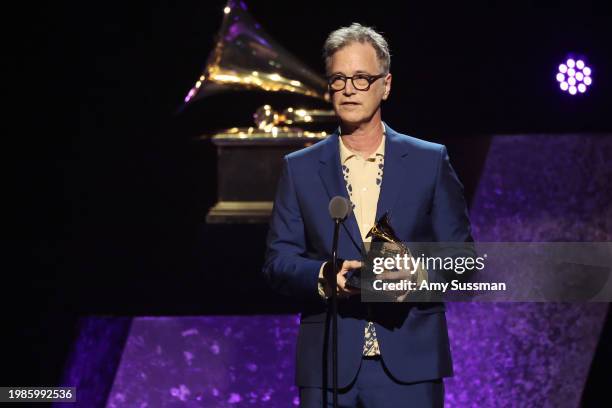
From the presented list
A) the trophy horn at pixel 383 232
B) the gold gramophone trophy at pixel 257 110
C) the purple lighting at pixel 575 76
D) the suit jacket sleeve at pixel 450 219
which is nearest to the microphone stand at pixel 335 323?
the trophy horn at pixel 383 232

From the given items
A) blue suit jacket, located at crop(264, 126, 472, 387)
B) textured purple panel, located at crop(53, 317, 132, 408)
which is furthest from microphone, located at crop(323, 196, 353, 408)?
textured purple panel, located at crop(53, 317, 132, 408)

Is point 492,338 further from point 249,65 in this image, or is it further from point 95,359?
point 249,65

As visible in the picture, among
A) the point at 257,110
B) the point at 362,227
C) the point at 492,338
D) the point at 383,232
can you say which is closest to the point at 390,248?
the point at 383,232

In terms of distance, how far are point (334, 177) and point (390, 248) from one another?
9.9 inches

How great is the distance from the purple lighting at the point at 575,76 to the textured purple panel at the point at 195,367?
174 centimetres

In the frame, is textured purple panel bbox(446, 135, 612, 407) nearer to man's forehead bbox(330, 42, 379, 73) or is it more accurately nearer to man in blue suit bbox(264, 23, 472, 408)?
man in blue suit bbox(264, 23, 472, 408)

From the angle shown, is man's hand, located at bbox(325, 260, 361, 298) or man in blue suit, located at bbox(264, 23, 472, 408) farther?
man in blue suit, located at bbox(264, 23, 472, 408)

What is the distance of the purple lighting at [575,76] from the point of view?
3678 millimetres

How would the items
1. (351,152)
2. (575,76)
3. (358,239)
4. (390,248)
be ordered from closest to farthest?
(390,248) → (358,239) → (351,152) → (575,76)

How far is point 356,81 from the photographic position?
185 centimetres

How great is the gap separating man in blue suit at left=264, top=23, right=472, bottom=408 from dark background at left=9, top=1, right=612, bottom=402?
132 cm

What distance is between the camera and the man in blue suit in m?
1.76

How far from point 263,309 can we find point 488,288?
37.7 inches

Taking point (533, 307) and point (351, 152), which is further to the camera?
point (533, 307)
